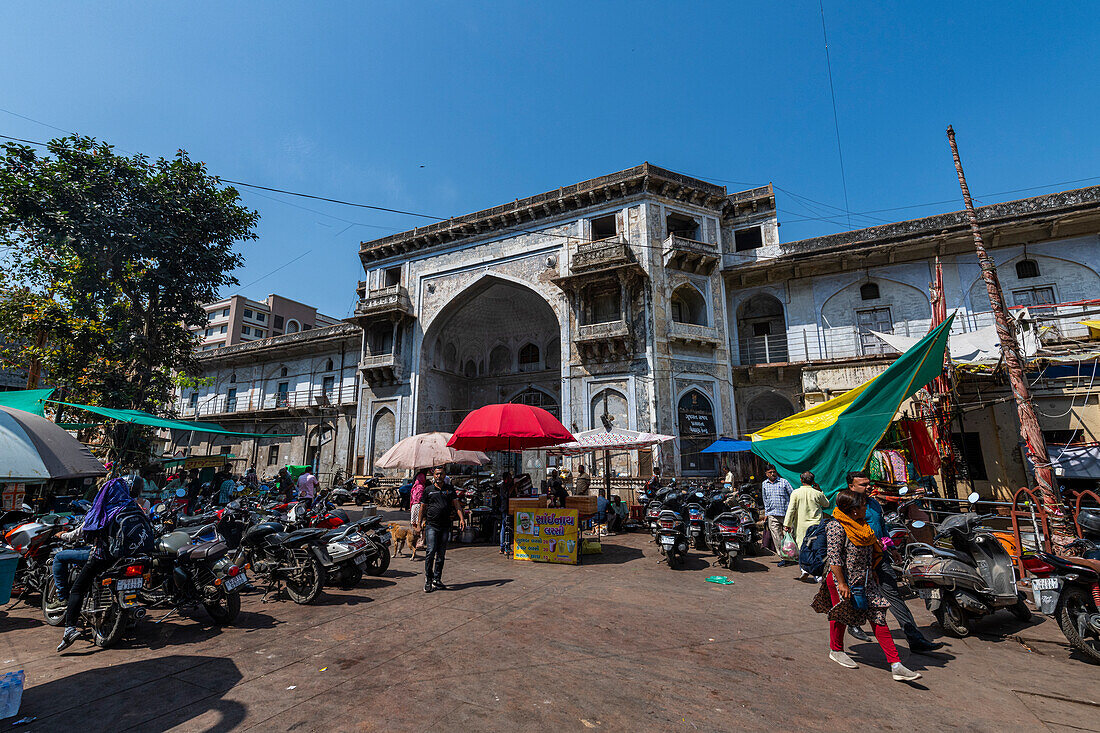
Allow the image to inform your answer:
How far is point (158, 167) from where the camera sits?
16.6 m

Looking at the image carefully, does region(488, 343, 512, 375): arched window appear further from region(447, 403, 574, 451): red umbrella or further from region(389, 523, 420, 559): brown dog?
region(389, 523, 420, 559): brown dog

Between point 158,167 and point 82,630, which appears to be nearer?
point 82,630

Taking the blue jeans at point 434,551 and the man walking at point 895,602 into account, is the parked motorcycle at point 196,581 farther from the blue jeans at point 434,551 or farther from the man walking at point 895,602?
the man walking at point 895,602

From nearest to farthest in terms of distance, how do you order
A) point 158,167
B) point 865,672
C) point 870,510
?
point 865,672, point 870,510, point 158,167

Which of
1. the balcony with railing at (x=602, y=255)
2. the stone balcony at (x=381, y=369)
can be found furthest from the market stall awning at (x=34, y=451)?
the stone balcony at (x=381, y=369)

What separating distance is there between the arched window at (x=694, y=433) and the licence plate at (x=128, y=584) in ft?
49.3

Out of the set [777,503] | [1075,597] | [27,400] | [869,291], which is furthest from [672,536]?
[869,291]

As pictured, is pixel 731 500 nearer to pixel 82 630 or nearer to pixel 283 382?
pixel 82 630

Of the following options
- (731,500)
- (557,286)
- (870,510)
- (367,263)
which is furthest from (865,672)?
(367,263)

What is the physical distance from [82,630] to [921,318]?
22.2 metres

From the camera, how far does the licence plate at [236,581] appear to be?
16.0 ft

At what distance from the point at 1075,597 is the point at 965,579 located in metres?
0.74

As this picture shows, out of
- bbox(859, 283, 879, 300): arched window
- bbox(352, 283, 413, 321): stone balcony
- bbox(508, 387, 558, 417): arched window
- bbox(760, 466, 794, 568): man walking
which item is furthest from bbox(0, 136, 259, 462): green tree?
bbox(859, 283, 879, 300): arched window

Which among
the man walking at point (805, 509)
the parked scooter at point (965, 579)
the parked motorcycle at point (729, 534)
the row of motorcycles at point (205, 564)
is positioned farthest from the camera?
the parked motorcycle at point (729, 534)
